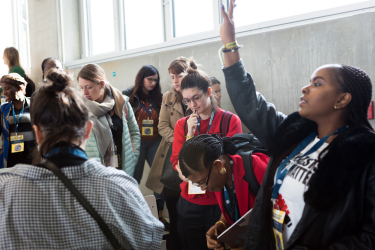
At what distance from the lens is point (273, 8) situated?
288 cm

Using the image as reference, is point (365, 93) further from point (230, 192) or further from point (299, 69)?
point (299, 69)

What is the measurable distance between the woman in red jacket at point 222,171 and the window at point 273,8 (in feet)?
5.56

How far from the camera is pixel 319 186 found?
928 millimetres

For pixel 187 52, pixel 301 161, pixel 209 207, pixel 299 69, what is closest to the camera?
pixel 301 161

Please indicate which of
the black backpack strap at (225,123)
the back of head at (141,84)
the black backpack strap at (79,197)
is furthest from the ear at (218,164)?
the back of head at (141,84)

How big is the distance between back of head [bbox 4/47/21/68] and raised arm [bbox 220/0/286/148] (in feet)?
12.7

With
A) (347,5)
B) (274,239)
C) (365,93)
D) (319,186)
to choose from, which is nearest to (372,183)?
(319,186)

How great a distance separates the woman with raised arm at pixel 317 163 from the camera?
0.90m

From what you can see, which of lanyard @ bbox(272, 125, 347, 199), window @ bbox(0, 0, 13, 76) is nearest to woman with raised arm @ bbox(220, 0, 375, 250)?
lanyard @ bbox(272, 125, 347, 199)

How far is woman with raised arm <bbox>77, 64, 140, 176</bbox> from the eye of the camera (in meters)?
2.05

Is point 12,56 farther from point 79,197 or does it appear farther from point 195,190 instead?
point 79,197

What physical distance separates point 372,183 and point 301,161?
248 millimetres

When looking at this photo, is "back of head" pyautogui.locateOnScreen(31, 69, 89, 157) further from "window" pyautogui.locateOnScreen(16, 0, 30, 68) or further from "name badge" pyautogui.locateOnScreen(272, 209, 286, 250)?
"window" pyautogui.locateOnScreen(16, 0, 30, 68)

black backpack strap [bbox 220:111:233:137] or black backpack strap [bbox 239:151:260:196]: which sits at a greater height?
black backpack strap [bbox 220:111:233:137]
